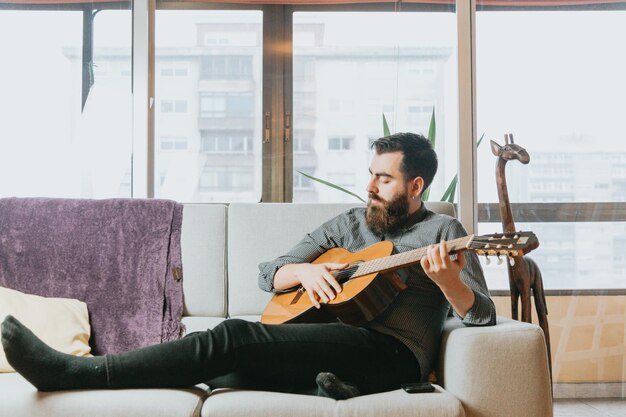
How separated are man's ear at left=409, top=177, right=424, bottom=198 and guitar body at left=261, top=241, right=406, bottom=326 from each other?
0.84 feet

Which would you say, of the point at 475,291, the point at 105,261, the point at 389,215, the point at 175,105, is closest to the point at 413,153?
the point at 389,215

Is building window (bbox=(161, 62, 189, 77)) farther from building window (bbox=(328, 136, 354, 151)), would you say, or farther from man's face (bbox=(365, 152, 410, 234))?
man's face (bbox=(365, 152, 410, 234))

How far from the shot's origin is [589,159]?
3.21m

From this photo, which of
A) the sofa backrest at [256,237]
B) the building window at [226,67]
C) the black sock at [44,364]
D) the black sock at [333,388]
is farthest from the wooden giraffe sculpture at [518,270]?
the building window at [226,67]

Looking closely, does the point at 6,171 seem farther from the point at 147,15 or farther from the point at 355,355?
the point at 355,355

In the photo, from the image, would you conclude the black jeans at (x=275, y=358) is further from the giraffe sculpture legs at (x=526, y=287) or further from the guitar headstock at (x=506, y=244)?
the giraffe sculpture legs at (x=526, y=287)

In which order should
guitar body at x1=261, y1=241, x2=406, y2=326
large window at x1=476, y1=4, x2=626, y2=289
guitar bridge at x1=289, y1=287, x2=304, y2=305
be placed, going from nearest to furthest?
guitar body at x1=261, y1=241, x2=406, y2=326
guitar bridge at x1=289, y1=287, x2=304, y2=305
large window at x1=476, y1=4, x2=626, y2=289

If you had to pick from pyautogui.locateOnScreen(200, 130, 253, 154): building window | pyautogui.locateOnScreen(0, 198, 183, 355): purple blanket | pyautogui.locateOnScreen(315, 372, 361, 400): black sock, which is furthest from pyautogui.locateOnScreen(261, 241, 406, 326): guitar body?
pyautogui.locateOnScreen(200, 130, 253, 154): building window

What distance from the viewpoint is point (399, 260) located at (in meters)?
1.76

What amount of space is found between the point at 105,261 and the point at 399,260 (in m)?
1.02

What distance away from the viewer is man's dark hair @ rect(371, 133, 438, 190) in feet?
7.10

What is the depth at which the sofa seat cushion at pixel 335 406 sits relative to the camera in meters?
1.56

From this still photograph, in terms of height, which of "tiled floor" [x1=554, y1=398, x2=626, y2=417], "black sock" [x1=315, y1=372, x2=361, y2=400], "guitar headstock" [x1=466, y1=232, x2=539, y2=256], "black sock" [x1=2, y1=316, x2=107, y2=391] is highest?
"guitar headstock" [x1=466, y1=232, x2=539, y2=256]

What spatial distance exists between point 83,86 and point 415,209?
7.08 ft
